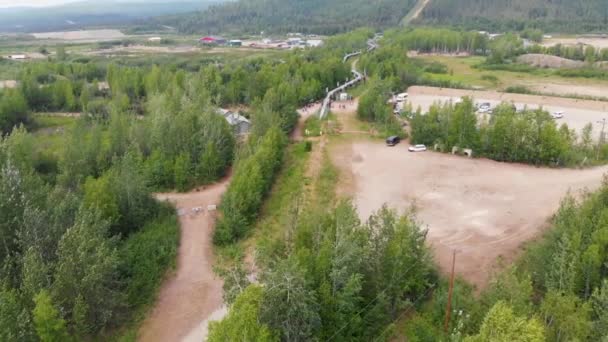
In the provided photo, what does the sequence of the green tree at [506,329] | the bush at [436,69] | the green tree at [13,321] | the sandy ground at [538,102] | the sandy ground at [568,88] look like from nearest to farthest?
the green tree at [506,329] < the green tree at [13,321] < the sandy ground at [538,102] < the sandy ground at [568,88] < the bush at [436,69]

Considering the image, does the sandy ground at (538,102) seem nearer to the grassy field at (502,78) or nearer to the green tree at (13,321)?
the grassy field at (502,78)

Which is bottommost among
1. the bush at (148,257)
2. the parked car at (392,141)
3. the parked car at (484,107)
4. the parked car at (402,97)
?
the bush at (148,257)

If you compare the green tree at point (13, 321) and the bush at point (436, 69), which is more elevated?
the bush at point (436, 69)

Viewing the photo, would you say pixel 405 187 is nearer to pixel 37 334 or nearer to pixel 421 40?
pixel 37 334

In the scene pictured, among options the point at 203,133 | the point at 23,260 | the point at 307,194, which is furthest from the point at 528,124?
the point at 23,260

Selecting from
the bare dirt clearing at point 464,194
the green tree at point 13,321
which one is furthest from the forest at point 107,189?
the bare dirt clearing at point 464,194

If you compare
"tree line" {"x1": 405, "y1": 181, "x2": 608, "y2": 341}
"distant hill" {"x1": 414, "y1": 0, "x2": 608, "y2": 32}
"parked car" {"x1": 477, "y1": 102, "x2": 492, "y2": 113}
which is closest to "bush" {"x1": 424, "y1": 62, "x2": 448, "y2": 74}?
"parked car" {"x1": 477, "y1": 102, "x2": 492, "y2": 113}

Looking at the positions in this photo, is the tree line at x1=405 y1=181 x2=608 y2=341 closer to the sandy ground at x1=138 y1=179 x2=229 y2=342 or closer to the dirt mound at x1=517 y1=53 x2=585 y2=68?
the sandy ground at x1=138 y1=179 x2=229 y2=342
